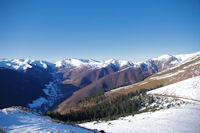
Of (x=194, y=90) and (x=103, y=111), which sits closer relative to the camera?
(x=194, y=90)

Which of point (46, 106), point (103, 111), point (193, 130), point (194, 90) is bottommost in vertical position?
point (46, 106)

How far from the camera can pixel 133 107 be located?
63.0m

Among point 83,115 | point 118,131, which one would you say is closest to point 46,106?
point 83,115

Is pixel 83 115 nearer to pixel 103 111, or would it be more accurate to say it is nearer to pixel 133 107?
pixel 103 111

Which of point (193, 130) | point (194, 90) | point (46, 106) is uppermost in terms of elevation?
point (194, 90)

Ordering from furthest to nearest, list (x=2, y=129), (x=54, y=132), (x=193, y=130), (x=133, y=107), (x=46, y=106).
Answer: (x=46, y=106)
(x=133, y=107)
(x=193, y=130)
(x=54, y=132)
(x=2, y=129)

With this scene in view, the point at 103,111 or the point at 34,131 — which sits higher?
the point at 34,131

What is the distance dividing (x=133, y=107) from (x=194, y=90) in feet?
114

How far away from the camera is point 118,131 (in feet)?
76.8

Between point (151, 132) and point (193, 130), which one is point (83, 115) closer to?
point (151, 132)

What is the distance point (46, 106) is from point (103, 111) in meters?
173

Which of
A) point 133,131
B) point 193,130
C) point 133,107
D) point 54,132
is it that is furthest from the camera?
point 133,107

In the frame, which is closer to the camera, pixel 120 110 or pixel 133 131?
pixel 133 131

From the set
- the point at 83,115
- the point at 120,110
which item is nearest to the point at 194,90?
the point at 120,110
